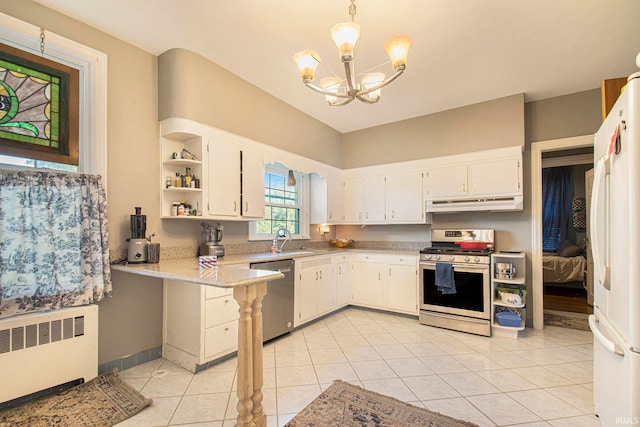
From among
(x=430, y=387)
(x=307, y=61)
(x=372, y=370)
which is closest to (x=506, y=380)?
(x=430, y=387)

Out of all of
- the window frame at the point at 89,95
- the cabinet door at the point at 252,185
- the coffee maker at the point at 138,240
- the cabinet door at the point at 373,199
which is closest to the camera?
the window frame at the point at 89,95

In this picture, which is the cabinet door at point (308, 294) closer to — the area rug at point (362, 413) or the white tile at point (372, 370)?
the white tile at point (372, 370)

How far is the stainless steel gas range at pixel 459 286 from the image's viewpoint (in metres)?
3.41

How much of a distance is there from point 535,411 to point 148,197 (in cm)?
353

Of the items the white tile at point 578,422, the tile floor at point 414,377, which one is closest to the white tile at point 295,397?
the tile floor at point 414,377

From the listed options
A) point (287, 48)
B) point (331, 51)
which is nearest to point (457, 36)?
point (331, 51)

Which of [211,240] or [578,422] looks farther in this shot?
[211,240]

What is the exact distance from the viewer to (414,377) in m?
2.42

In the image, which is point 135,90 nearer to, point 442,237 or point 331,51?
point 331,51

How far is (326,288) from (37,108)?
3.41 m

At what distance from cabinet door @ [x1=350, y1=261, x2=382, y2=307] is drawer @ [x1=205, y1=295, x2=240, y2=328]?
2209 millimetres

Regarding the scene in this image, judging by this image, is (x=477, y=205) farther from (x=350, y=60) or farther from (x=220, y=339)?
(x=220, y=339)

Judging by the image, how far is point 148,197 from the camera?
8.84ft

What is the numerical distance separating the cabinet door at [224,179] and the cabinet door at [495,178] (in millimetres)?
3028
